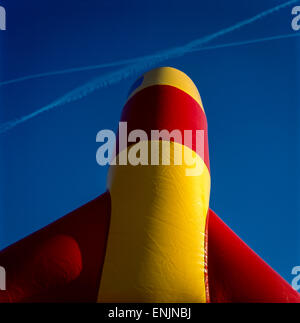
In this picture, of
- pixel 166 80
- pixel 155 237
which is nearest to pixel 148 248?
pixel 155 237

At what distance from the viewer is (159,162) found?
3.19 meters

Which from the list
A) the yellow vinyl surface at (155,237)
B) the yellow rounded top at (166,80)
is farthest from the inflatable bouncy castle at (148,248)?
the yellow rounded top at (166,80)

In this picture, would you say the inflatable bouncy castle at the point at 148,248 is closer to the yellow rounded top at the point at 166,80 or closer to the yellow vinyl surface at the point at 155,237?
the yellow vinyl surface at the point at 155,237

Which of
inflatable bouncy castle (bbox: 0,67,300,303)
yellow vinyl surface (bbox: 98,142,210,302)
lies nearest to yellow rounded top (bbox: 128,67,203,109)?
inflatable bouncy castle (bbox: 0,67,300,303)

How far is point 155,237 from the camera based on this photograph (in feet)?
9.35

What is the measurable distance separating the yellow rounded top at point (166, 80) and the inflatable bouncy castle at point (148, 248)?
0.53 meters

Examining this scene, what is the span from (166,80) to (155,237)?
1.66m

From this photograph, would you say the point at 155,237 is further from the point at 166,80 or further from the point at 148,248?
the point at 166,80

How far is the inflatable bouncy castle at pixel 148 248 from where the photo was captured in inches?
109

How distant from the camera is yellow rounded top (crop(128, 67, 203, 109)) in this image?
3.85 meters

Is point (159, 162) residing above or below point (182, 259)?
above
